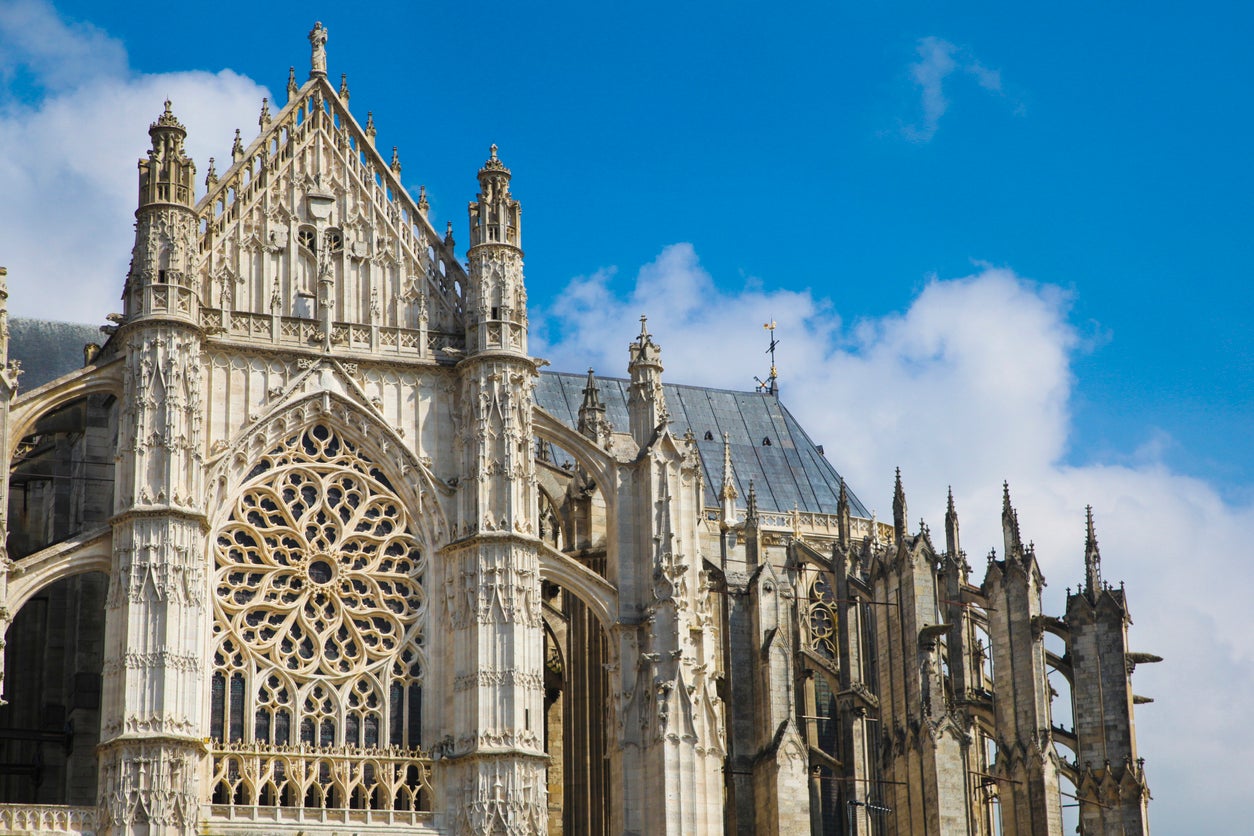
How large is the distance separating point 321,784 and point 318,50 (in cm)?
1396

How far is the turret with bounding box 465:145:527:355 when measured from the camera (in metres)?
39.8

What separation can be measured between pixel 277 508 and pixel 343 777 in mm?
4874

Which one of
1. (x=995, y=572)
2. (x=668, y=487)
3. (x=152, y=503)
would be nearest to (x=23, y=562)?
(x=152, y=503)

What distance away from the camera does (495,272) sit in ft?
132

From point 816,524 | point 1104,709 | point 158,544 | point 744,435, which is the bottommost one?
point 1104,709

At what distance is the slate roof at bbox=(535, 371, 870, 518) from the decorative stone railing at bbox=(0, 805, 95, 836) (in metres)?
22.3

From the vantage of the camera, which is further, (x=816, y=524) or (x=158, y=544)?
(x=816, y=524)

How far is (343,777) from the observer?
36906 millimetres

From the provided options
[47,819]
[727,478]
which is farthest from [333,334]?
[727,478]

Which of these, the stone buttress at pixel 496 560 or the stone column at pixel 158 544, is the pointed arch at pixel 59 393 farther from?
the stone buttress at pixel 496 560

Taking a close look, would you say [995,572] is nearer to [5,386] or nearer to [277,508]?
[277,508]

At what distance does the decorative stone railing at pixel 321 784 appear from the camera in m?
36.2

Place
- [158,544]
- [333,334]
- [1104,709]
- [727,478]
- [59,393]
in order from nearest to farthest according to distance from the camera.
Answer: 1. [158,544]
2. [59,393]
3. [333,334]
4. [1104,709]
5. [727,478]

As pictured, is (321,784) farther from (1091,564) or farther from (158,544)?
(1091,564)
